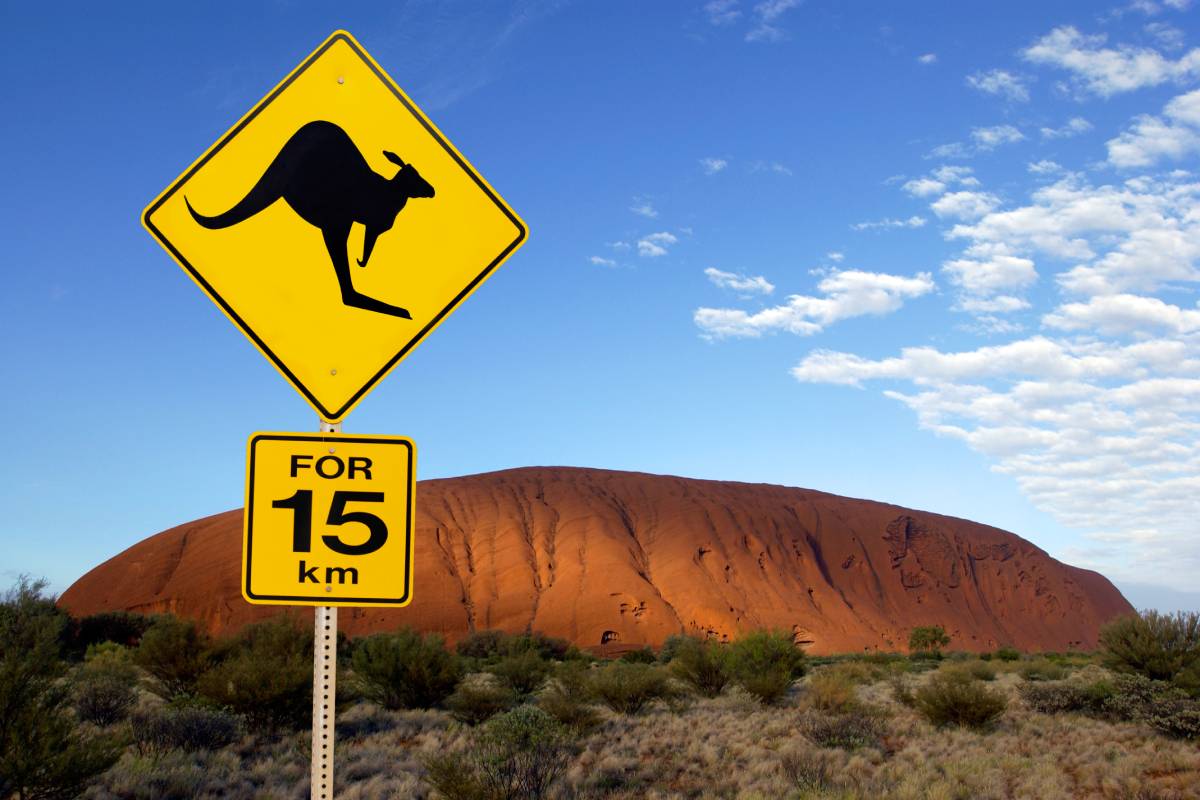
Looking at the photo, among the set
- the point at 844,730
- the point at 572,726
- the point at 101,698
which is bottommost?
the point at 844,730

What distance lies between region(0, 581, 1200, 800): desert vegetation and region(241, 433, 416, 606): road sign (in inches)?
327

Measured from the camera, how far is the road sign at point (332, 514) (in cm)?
287

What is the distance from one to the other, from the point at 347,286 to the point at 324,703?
4.55 feet

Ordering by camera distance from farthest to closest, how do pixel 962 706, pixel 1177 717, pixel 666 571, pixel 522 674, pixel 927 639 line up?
pixel 666 571
pixel 927 639
pixel 522 674
pixel 962 706
pixel 1177 717

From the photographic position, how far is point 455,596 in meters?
58.5

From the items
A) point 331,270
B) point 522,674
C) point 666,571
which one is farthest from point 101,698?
point 666,571

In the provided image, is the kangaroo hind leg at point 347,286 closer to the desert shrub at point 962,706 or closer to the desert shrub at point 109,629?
the desert shrub at point 962,706

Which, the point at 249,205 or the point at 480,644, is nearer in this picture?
Answer: the point at 249,205

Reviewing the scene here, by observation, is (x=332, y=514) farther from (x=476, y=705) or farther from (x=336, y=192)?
(x=476, y=705)

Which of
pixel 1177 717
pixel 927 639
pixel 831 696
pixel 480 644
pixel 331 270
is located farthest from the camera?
pixel 927 639

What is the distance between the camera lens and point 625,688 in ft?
64.5

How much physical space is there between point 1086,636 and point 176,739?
83.1 metres

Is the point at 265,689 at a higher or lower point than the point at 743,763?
higher

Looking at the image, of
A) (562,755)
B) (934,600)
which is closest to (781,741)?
(562,755)
